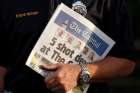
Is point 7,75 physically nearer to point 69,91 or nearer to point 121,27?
point 69,91

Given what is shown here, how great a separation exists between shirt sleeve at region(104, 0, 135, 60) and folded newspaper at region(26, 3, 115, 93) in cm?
4

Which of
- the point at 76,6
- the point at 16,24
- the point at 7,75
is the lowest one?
the point at 7,75

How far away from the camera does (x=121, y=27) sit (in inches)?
149

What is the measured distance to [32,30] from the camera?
12.5ft

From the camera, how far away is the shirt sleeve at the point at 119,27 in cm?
377

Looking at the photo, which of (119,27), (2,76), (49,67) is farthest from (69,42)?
(2,76)

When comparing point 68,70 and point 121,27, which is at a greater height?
point 121,27

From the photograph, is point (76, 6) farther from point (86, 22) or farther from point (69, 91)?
point (69, 91)

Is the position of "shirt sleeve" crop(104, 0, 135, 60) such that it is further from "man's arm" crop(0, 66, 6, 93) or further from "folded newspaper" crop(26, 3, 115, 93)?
"man's arm" crop(0, 66, 6, 93)

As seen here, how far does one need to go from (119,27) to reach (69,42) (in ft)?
0.90

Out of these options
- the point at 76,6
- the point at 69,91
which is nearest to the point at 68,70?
the point at 69,91

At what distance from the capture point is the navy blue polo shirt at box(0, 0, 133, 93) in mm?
3781

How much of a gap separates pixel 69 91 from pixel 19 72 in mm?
313

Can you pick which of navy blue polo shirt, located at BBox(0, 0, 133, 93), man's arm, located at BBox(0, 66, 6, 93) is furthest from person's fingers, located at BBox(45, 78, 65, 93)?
man's arm, located at BBox(0, 66, 6, 93)
